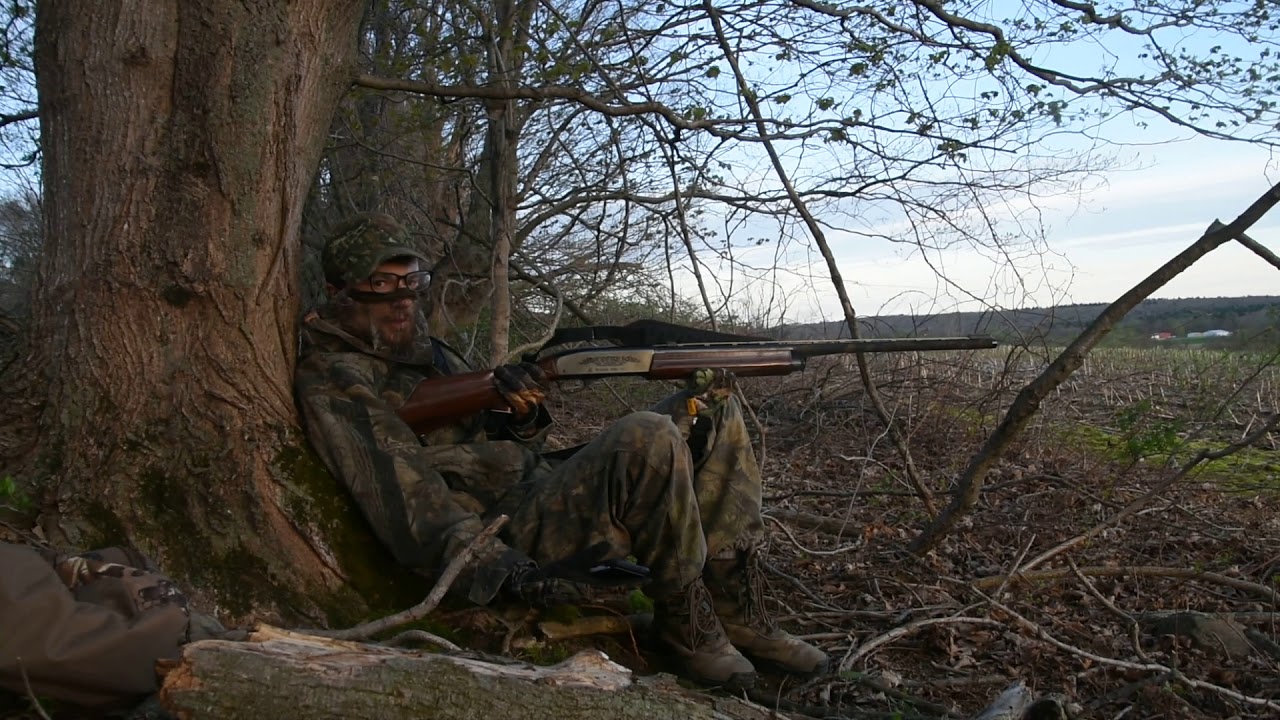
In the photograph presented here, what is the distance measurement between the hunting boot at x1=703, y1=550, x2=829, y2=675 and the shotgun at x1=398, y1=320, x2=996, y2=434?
79cm

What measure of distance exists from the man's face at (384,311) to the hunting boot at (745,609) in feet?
5.35

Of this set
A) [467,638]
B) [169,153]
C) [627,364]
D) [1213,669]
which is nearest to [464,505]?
[467,638]

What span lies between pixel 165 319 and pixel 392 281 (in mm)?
895

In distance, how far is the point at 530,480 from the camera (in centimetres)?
397

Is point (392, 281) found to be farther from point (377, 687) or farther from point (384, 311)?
point (377, 687)

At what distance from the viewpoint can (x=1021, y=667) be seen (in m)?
3.86

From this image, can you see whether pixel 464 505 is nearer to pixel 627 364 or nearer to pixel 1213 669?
pixel 627 364

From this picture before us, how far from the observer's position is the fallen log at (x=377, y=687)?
2268 mm

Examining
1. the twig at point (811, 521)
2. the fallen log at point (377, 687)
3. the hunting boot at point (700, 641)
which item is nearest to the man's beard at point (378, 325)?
the hunting boot at point (700, 641)

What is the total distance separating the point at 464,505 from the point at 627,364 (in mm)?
893

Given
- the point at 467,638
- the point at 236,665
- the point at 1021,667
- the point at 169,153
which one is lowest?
the point at 1021,667

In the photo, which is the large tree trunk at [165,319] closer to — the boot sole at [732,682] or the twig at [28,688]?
the twig at [28,688]

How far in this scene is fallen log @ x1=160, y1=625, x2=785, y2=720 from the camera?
2.27 metres

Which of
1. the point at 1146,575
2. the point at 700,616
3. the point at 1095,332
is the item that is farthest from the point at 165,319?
the point at 1146,575
